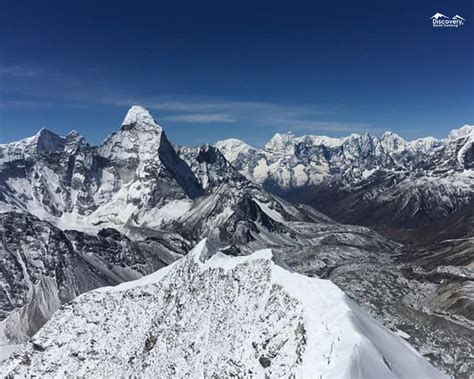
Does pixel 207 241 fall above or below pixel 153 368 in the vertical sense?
above

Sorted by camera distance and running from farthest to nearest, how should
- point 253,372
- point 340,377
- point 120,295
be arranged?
1. point 120,295
2. point 253,372
3. point 340,377

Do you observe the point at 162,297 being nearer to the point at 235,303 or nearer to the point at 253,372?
the point at 235,303

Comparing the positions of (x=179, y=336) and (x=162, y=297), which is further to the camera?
(x=162, y=297)

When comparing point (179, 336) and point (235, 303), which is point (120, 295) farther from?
point (235, 303)

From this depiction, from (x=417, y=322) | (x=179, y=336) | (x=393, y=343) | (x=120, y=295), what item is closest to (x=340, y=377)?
(x=393, y=343)

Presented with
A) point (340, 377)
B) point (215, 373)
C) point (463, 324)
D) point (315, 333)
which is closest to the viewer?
point (340, 377)

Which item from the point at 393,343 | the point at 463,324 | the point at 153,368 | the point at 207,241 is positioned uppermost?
the point at 207,241
